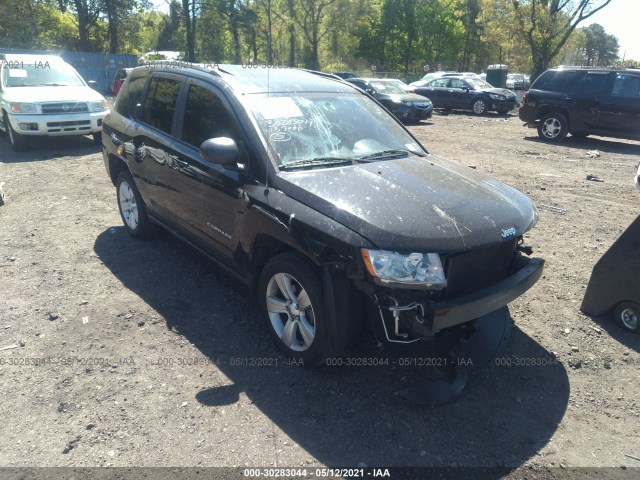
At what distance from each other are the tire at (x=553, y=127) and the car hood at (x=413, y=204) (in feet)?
35.9

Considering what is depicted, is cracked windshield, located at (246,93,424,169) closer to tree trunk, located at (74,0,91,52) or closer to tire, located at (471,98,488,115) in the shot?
tire, located at (471,98,488,115)

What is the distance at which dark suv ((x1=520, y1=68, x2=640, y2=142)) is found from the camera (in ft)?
39.4

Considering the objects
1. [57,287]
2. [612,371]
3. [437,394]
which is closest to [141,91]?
[57,287]

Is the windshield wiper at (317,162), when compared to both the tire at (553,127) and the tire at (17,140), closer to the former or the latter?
the tire at (17,140)

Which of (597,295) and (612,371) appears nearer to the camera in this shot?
(612,371)

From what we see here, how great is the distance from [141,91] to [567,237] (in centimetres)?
519

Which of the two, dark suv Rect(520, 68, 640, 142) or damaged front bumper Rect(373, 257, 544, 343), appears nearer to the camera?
damaged front bumper Rect(373, 257, 544, 343)

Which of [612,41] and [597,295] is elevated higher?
[612,41]

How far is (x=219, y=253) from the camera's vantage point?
4137mm

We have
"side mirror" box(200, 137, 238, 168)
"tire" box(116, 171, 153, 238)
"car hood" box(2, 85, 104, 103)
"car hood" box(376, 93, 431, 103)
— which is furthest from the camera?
"car hood" box(376, 93, 431, 103)

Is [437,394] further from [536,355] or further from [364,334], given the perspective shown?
[536,355]

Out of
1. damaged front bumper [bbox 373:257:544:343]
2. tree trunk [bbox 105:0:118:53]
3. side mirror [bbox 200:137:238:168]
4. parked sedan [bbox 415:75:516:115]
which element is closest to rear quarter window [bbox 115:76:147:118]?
side mirror [bbox 200:137:238:168]

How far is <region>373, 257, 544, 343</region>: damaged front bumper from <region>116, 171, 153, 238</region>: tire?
354 cm

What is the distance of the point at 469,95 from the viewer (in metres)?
20.6
